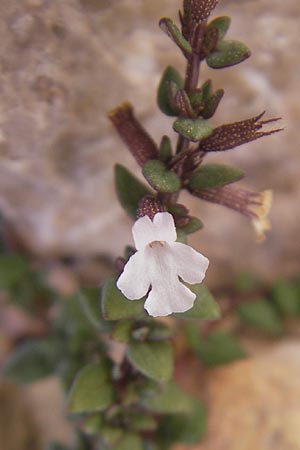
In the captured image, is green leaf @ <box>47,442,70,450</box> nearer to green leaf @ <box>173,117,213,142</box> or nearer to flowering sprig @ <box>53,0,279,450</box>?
flowering sprig @ <box>53,0,279,450</box>

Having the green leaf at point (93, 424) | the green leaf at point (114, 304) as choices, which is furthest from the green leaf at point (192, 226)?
the green leaf at point (93, 424)

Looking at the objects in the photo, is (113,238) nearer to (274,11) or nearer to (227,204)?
(227,204)

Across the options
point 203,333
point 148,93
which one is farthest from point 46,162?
point 203,333

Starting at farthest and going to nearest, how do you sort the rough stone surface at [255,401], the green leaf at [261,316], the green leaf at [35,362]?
1. the green leaf at [261,316]
2. the green leaf at [35,362]
3. the rough stone surface at [255,401]

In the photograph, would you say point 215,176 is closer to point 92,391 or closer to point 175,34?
point 175,34

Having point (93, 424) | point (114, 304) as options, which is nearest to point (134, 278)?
point (114, 304)

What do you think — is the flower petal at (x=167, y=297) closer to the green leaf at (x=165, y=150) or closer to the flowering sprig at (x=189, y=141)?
the flowering sprig at (x=189, y=141)
